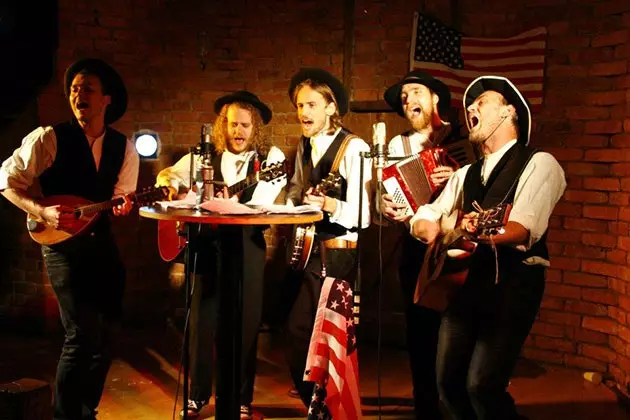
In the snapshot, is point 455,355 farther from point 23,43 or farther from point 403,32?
point 23,43

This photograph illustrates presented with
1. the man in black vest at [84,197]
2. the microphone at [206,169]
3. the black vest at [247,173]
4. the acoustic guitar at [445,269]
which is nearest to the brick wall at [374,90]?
the black vest at [247,173]

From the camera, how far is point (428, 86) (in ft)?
15.1

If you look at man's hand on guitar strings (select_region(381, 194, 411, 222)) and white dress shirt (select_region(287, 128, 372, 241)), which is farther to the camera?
white dress shirt (select_region(287, 128, 372, 241))

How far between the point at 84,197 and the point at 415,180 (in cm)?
201

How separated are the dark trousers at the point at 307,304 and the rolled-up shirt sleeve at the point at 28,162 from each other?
5.66ft

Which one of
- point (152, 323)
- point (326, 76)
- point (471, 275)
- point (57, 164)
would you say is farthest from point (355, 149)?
point (152, 323)

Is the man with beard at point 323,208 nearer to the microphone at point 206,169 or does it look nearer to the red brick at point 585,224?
the microphone at point 206,169

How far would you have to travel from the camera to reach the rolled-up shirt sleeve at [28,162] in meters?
4.29

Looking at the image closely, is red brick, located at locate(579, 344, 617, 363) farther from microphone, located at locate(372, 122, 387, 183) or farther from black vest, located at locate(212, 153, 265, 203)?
black vest, located at locate(212, 153, 265, 203)

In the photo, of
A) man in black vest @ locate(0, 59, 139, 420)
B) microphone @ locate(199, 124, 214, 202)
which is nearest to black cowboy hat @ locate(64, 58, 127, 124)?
man in black vest @ locate(0, 59, 139, 420)

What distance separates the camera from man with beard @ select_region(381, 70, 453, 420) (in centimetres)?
439

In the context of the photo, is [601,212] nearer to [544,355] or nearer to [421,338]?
[544,355]

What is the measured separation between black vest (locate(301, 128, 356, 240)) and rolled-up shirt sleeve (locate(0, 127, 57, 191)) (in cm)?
159

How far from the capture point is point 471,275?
3717 mm
